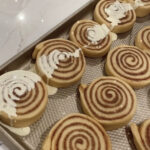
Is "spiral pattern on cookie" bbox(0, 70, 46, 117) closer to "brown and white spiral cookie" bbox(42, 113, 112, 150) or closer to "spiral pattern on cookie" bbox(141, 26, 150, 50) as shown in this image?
"brown and white spiral cookie" bbox(42, 113, 112, 150)

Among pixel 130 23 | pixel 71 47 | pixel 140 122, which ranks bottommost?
pixel 140 122

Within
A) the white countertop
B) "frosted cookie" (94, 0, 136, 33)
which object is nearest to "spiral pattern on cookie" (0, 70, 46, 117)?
the white countertop

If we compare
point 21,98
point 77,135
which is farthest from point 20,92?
point 77,135

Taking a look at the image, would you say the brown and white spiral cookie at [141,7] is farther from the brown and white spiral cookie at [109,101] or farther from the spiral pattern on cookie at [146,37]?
the brown and white spiral cookie at [109,101]

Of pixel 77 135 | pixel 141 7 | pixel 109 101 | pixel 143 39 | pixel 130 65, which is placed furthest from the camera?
pixel 141 7

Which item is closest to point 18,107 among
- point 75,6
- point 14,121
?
point 14,121

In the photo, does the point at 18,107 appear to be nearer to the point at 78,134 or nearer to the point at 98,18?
the point at 78,134

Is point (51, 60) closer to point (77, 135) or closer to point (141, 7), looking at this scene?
point (77, 135)
